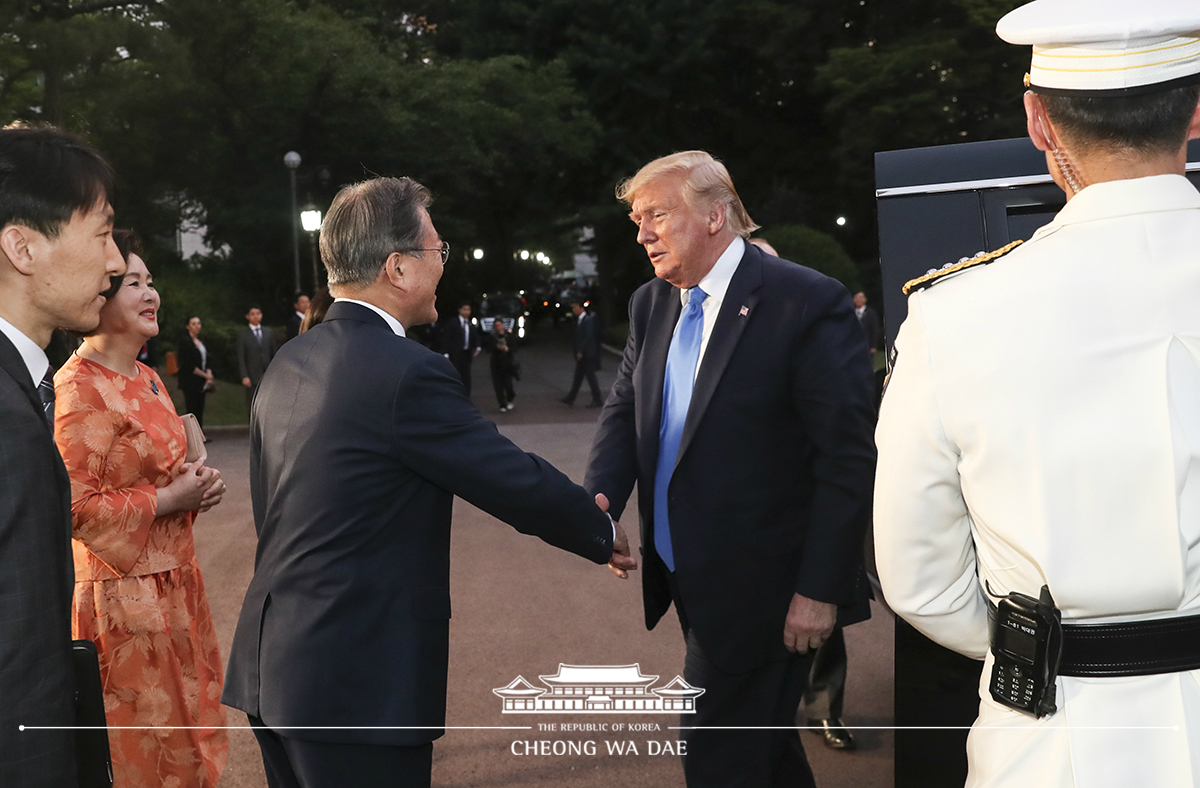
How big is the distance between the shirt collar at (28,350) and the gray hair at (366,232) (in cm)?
73

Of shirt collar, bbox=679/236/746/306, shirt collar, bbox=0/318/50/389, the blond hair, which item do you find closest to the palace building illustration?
shirt collar, bbox=679/236/746/306

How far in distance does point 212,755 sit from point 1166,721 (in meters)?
2.95

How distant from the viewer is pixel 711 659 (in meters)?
3.03

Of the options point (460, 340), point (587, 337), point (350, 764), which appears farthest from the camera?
point (460, 340)

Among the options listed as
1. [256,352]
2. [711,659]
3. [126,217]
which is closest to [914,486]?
[711,659]

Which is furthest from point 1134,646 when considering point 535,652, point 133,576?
point 535,652

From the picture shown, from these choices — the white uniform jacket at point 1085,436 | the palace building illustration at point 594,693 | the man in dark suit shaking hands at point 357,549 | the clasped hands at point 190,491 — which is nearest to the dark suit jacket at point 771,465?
the man in dark suit shaking hands at point 357,549

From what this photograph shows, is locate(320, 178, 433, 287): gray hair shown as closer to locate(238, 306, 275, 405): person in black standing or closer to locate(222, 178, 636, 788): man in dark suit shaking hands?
locate(222, 178, 636, 788): man in dark suit shaking hands

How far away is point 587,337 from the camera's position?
55.9ft

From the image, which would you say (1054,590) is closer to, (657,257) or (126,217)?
(657,257)

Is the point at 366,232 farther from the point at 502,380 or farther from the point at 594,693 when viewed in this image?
the point at 502,380

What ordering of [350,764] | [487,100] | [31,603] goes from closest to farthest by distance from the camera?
1. [31,603]
2. [350,764]
3. [487,100]

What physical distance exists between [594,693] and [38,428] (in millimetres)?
3778

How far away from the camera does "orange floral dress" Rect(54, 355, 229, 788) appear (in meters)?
3.08
